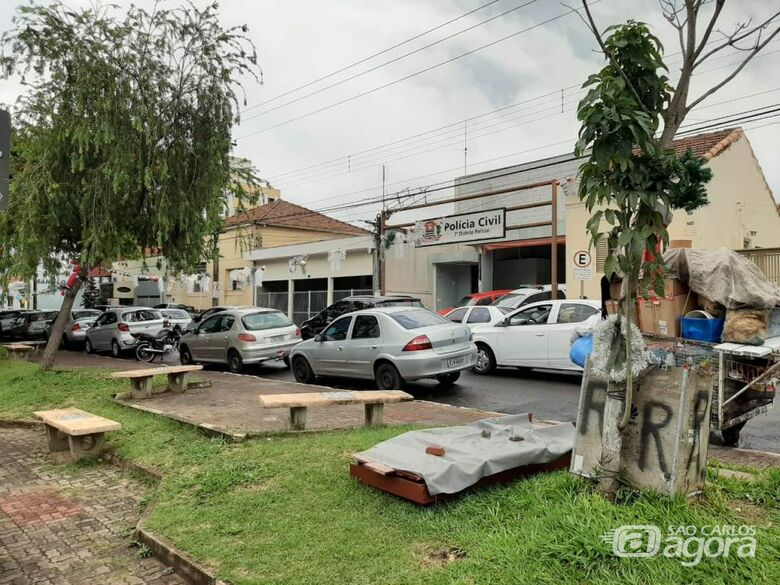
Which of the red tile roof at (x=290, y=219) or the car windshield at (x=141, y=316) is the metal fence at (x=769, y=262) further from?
the red tile roof at (x=290, y=219)

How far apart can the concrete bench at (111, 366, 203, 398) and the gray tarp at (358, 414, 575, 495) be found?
6712 mm

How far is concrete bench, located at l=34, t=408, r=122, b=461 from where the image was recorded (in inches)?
268

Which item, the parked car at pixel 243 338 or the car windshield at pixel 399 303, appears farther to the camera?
the car windshield at pixel 399 303

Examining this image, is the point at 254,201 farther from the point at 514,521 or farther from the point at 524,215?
the point at 524,215

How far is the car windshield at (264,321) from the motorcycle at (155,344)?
4673 millimetres

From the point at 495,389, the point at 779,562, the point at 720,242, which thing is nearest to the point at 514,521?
the point at 779,562

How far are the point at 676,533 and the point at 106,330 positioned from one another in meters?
20.2

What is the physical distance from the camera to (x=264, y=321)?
14805 millimetres

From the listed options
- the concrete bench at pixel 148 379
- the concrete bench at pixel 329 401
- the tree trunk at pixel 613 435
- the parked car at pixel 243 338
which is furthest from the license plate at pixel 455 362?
the tree trunk at pixel 613 435

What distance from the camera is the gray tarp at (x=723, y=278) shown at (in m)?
5.55

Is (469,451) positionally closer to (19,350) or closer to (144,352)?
(144,352)

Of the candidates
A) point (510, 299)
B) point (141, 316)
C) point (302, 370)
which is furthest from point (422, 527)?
point (141, 316)

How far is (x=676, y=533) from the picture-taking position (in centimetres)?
342

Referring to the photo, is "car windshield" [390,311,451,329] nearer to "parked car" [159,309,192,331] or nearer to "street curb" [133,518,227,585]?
"street curb" [133,518,227,585]
